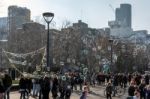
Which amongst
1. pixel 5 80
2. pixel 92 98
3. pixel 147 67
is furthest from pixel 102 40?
pixel 5 80

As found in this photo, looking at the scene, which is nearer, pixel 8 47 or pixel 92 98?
pixel 92 98

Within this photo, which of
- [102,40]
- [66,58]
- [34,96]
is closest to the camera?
[34,96]

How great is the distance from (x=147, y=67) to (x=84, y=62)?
51.2 metres

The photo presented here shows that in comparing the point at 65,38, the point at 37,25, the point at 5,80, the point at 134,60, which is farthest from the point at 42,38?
the point at 5,80

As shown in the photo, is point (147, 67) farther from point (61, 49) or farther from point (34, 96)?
point (34, 96)

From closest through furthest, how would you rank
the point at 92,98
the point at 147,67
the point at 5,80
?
the point at 5,80 → the point at 92,98 → the point at 147,67

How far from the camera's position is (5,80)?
27.6 meters

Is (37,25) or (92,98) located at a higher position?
(37,25)

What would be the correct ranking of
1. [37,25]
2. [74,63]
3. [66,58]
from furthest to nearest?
1. [37,25]
2. [74,63]
3. [66,58]

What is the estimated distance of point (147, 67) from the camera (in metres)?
137

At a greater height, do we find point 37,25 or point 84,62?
point 37,25

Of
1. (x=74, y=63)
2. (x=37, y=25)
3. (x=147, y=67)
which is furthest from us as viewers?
(x=147, y=67)

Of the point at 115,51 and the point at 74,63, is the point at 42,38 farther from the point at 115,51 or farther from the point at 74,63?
the point at 115,51

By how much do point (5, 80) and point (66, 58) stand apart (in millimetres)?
51194
